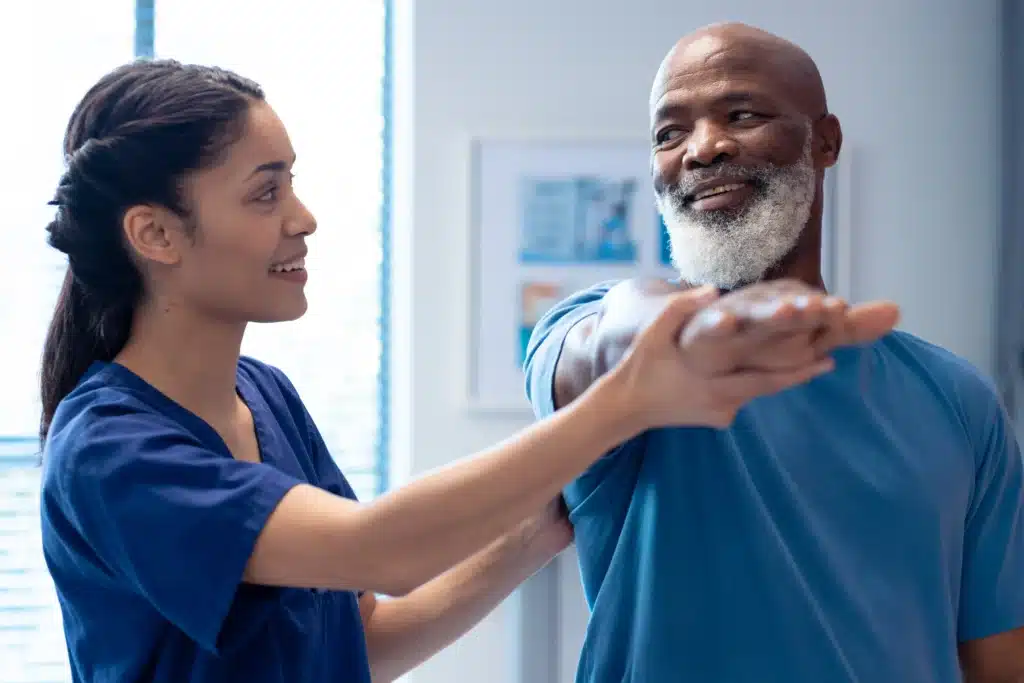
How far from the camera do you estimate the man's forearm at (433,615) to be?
1.12 metres

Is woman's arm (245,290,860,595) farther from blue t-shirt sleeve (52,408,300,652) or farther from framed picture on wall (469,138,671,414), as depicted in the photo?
framed picture on wall (469,138,671,414)

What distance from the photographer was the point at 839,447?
2.92 feet

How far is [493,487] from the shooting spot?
0.69m

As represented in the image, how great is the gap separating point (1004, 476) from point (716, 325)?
0.51 meters

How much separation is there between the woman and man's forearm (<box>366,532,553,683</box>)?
43 millimetres

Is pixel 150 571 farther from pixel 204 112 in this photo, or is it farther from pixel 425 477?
pixel 204 112

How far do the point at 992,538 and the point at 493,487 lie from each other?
53 centimetres

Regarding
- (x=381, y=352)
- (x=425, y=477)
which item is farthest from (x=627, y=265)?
(x=425, y=477)

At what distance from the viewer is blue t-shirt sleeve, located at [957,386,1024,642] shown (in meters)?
0.92

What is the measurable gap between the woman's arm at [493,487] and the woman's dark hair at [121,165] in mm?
297

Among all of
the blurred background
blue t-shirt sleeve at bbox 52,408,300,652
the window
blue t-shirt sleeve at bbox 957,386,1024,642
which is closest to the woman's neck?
blue t-shirt sleeve at bbox 52,408,300,652

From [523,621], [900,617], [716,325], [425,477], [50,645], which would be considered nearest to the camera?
[716,325]

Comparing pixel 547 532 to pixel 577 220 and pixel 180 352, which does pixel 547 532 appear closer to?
pixel 180 352

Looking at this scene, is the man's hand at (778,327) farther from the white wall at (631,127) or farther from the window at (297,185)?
the window at (297,185)
